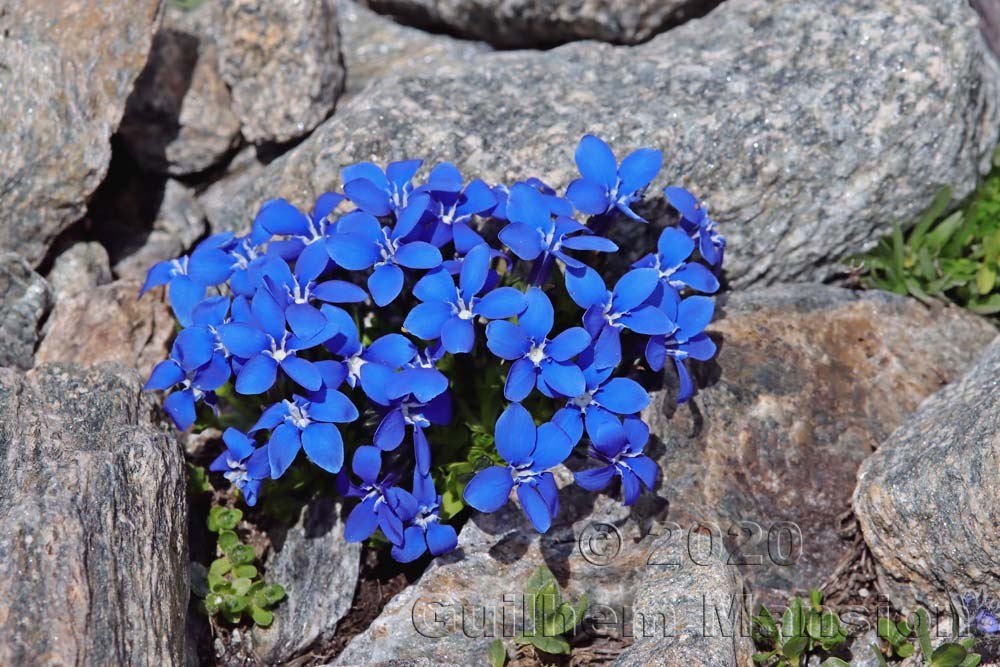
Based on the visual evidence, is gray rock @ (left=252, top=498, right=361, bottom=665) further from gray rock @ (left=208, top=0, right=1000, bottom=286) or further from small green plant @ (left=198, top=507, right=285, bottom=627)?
gray rock @ (left=208, top=0, right=1000, bottom=286)

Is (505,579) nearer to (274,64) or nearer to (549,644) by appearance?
(549,644)

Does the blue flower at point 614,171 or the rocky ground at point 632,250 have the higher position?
the blue flower at point 614,171

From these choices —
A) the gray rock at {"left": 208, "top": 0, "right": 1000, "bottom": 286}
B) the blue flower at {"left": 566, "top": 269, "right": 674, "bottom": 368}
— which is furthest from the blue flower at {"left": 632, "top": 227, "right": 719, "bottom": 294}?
the gray rock at {"left": 208, "top": 0, "right": 1000, "bottom": 286}

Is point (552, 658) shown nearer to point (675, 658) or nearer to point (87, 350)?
point (675, 658)

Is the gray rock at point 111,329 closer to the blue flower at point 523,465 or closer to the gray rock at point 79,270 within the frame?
the gray rock at point 79,270

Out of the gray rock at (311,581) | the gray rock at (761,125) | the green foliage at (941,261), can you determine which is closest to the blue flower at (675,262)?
the gray rock at (761,125)

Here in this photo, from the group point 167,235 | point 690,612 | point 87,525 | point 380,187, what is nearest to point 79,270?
point 167,235

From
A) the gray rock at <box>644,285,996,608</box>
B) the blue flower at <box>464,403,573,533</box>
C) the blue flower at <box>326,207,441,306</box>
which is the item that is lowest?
the gray rock at <box>644,285,996,608</box>
